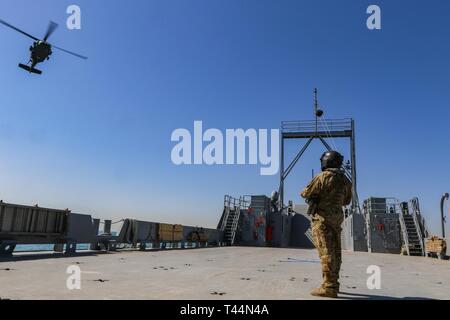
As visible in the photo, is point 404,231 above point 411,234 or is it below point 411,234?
above

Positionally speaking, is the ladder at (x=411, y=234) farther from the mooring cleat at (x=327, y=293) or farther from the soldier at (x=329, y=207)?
the mooring cleat at (x=327, y=293)

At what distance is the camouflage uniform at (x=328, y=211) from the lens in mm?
5469

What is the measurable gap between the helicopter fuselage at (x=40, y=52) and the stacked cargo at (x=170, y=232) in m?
13.4

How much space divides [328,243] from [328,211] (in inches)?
18.7

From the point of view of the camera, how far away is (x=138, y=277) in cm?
685

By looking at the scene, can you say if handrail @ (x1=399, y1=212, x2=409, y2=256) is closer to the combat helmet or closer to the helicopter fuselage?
the combat helmet

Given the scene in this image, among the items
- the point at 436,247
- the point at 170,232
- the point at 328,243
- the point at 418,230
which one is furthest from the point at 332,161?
the point at 418,230

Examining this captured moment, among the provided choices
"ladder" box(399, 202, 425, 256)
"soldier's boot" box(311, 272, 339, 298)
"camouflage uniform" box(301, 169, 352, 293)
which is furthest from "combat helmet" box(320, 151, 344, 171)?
"ladder" box(399, 202, 425, 256)

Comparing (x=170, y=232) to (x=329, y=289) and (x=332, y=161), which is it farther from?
(x=329, y=289)

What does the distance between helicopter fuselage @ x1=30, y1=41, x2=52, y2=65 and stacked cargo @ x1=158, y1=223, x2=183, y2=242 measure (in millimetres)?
13448

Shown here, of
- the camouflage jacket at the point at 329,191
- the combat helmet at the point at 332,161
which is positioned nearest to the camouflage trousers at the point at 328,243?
the camouflage jacket at the point at 329,191

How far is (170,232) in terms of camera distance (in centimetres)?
2191

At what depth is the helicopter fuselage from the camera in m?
23.5
